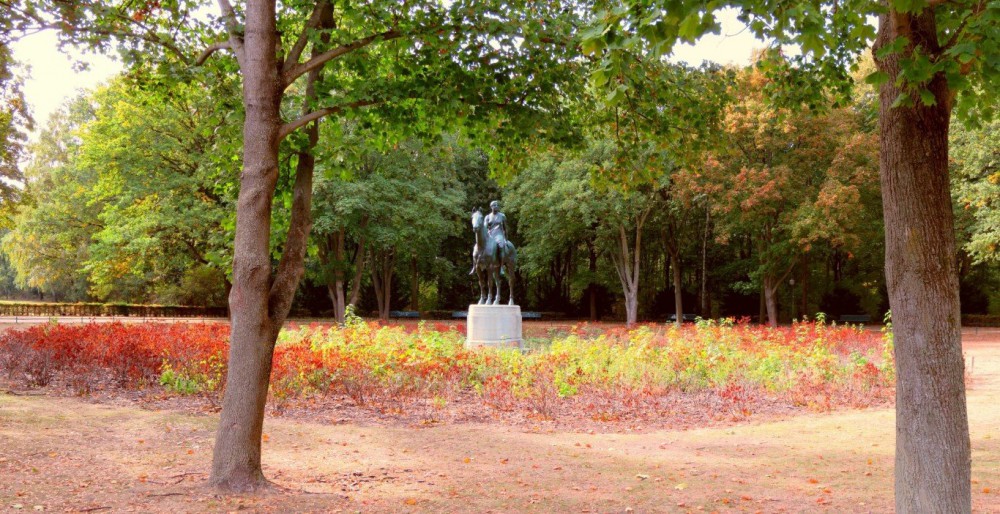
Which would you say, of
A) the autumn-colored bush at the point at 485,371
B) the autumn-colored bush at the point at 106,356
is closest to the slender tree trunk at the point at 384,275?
the autumn-colored bush at the point at 485,371

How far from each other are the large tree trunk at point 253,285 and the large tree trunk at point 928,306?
4203 millimetres

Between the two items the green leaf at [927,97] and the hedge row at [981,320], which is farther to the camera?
the hedge row at [981,320]

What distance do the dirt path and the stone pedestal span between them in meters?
8.51

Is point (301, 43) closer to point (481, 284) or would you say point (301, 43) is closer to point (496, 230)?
point (496, 230)

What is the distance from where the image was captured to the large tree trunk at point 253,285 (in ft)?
17.8

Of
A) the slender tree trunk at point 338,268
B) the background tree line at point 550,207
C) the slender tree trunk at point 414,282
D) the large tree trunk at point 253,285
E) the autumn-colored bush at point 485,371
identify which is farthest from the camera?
the slender tree trunk at point 414,282

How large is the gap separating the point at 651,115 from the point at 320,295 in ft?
125

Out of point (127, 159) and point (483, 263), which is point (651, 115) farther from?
point (127, 159)

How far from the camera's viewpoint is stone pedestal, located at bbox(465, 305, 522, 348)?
17391 mm

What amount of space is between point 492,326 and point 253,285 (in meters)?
12.2

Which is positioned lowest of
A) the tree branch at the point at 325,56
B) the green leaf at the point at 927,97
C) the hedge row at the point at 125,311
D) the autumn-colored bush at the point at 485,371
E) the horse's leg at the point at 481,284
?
the autumn-colored bush at the point at 485,371

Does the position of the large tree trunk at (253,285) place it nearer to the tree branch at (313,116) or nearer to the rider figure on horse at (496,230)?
the tree branch at (313,116)

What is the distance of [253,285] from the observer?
540 cm

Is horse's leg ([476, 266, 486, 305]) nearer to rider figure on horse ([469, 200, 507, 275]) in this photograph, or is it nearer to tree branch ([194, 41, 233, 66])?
rider figure on horse ([469, 200, 507, 275])
